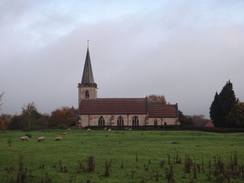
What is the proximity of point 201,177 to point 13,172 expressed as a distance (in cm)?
935

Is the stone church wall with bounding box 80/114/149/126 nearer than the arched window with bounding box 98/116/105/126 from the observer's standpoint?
Yes

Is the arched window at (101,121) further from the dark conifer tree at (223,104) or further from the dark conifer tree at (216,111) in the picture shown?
the dark conifer tree at (223,104)

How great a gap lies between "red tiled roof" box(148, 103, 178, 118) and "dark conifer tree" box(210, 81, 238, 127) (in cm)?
968

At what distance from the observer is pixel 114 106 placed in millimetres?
72375

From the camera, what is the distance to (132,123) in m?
70.5

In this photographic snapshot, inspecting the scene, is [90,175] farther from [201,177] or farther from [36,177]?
[201,177]

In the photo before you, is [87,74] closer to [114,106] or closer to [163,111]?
[114,106]

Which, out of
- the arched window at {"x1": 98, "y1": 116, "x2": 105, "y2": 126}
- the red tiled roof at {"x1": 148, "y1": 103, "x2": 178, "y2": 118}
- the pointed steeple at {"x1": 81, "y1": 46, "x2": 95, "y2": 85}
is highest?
the pointed steeple at {"x1": 81, "y1": 46, "x2": 95, "y2": 85}

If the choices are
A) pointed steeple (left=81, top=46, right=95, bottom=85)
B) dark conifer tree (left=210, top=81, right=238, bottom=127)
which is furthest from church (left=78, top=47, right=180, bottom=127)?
dark conifer tree (left=210, top=81, right=238, bottom=127)

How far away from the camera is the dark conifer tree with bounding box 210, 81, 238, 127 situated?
2426 inches

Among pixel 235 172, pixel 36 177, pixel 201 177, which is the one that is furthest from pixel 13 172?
pixel 235 172

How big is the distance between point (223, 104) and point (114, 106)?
26.6 meters

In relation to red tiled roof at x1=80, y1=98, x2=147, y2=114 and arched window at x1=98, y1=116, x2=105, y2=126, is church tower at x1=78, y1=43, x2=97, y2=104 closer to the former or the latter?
red tiled roof at x1=80, y1=98, x2=147, y2=114

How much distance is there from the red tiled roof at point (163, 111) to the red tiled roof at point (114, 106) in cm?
191
